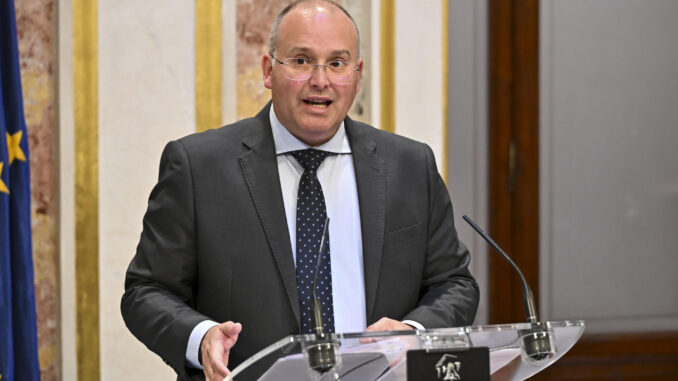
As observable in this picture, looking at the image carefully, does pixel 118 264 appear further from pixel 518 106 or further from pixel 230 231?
pixel 518 106

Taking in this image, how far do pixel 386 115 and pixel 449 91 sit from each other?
0.46m

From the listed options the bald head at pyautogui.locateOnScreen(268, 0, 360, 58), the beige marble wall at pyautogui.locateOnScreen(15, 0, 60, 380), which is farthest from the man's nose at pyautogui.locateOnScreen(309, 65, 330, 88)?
the beige marble wall at pyautogui.locateOnScreen(15, 0, 60, 380)

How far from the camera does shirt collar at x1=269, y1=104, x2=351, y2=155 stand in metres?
2.24

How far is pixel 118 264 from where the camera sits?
3668 mm

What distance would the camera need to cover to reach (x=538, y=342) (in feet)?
5.09

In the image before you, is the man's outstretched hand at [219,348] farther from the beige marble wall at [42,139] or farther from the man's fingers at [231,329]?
the beige marble wall at [42,139]

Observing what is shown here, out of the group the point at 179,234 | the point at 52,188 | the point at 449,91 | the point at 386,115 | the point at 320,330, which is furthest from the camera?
the point at 449,91

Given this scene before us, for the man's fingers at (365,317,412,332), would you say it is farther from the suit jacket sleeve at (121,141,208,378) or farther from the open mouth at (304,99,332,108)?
the open mouth at (304,99,332,108)

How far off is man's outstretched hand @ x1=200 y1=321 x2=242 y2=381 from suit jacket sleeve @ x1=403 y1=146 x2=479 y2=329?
519mm

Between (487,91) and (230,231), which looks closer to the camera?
(230,231)

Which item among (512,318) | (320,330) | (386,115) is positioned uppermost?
(386,115)

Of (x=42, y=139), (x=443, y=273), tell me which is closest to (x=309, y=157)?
(x=443, y=273)

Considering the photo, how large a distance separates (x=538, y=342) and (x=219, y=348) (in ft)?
1.92

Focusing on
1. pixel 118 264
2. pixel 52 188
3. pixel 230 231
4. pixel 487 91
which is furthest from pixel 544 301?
pixel 230 231
